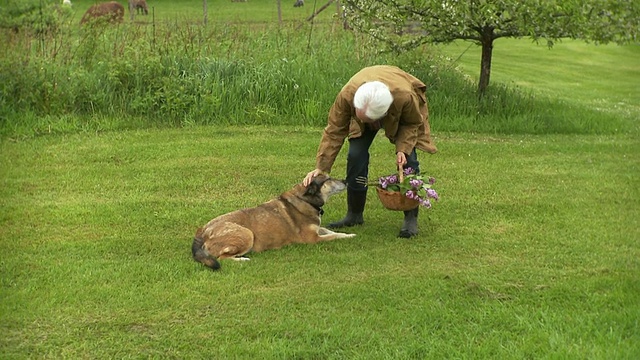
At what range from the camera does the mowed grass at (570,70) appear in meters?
17.2

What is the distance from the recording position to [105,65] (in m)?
13.4

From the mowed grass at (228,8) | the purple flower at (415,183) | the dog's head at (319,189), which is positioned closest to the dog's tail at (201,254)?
the dog's head at (319,189)

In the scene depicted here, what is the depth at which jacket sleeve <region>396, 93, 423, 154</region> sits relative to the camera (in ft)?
25.9

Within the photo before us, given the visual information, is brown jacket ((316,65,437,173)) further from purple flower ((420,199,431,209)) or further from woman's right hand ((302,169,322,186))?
purple flower ((420,199,431,209))

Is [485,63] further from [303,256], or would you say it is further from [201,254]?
[201,254]

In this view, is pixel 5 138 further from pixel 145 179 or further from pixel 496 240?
pixel 496 240

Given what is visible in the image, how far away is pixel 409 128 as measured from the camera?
7992 mm

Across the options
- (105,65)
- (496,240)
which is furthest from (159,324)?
(105,65)

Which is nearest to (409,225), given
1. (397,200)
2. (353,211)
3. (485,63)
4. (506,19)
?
(397,200)

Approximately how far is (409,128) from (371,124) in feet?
1.37

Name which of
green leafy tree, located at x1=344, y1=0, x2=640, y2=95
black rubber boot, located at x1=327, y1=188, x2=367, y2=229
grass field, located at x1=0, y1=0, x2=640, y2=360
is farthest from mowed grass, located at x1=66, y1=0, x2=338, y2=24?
black rubber boot, located at x1=327, y1=188, x2=367, y2=229

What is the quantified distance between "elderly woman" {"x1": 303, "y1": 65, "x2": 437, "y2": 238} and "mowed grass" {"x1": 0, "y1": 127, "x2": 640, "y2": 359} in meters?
0.47

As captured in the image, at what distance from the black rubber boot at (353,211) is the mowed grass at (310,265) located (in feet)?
0.48

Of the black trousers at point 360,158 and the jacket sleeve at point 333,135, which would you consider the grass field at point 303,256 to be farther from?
the jacket sleeve at point 333,135
